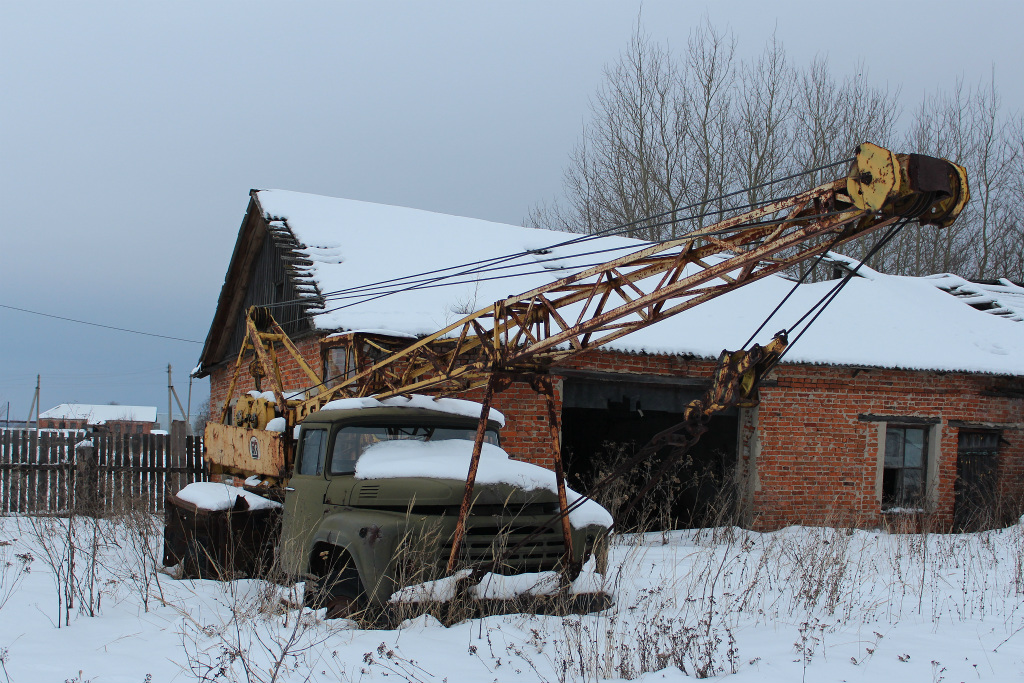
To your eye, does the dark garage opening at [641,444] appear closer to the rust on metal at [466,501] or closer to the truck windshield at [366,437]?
the truck windshield at [366,437]

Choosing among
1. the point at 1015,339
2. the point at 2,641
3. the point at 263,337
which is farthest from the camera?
the point at 1015,339

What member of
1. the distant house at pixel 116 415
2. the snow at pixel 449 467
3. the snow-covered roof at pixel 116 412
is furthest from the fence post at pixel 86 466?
the snow-covered roof at pixel 116 412

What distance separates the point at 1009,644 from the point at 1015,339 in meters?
11.3

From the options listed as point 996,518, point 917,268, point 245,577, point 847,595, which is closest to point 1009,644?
point 847,595

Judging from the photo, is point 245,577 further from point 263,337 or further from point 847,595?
point 847,595

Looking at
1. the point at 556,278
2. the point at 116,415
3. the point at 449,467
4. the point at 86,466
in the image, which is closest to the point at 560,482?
the point at 449,467

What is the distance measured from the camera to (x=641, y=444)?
48.3ft

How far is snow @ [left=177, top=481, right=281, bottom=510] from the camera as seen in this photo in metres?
7.86

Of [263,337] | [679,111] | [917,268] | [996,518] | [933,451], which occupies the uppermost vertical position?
[679,111]

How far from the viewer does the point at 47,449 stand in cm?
1343

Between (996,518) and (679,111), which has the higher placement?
(679,111)

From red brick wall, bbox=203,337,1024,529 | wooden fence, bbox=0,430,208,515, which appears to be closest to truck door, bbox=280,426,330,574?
red brick wall, bbox=203,337,1024,529

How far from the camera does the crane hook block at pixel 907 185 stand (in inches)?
182

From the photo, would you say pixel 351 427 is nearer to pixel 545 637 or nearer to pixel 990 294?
pixel 545 637
